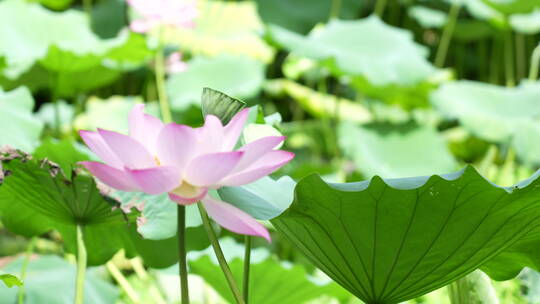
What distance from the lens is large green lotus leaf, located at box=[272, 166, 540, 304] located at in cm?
52

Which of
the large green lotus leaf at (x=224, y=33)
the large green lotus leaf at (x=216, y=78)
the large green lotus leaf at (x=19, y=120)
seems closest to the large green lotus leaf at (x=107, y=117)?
the large green lotus leaf at (x=216, y=78)

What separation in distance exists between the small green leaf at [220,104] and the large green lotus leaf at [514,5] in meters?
2.06

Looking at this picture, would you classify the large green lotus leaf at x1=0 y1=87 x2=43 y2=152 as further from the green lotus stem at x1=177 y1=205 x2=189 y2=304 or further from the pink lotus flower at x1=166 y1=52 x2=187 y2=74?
the pink lotus flower at x1=166 y1=52 x2=187 y2=74

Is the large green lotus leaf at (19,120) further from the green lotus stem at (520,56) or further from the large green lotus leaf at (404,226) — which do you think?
the green lotus stem at (520,56)

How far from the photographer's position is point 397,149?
7.20ft

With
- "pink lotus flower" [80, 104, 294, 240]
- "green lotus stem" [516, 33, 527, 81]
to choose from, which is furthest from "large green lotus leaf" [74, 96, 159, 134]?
"green lotus stem" [516, 33, 527, 81]

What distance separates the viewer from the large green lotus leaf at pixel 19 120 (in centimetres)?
92

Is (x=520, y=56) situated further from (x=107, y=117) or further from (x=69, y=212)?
(x=69, y=212)

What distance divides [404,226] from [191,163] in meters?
0.18

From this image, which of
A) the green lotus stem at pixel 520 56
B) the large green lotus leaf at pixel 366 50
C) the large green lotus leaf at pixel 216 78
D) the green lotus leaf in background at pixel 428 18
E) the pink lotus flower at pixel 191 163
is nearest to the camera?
the pink lotus flower at pixel 191 163

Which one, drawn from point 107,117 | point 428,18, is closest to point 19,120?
point 107,117

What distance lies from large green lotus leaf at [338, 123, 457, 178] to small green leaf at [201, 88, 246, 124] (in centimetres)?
153

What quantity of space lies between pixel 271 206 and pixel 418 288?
0.14 meters

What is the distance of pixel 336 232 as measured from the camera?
0.54m
